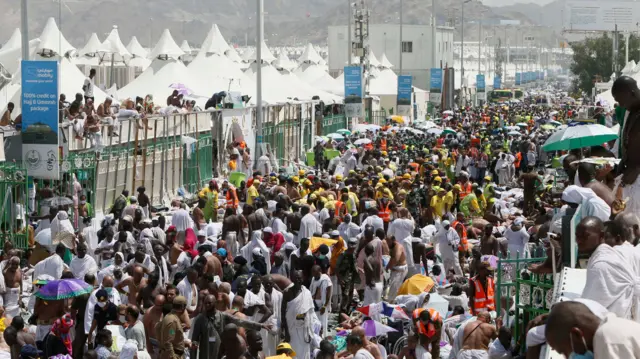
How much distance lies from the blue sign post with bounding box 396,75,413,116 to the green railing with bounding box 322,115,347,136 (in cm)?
541

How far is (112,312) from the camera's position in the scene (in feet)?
36.5

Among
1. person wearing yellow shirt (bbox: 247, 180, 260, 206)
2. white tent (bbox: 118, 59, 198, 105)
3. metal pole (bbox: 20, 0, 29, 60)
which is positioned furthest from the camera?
white tent (bbox: 118, 59, 198, 105)

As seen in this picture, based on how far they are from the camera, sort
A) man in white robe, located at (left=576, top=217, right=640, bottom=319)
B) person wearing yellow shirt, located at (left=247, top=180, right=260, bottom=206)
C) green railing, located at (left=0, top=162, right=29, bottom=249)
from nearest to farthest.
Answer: man in white robe, located at (left=576, top=217, right=640, bottom=319)
green railing, located at (left=0, top=162, right=29, bottom=249)
person wearing yellow shirt, located at (left=247, top=180, right=260, bottom=206)

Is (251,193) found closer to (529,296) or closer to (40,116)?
(40,116)

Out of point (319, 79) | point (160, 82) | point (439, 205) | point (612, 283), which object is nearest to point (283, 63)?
point (319, 79)

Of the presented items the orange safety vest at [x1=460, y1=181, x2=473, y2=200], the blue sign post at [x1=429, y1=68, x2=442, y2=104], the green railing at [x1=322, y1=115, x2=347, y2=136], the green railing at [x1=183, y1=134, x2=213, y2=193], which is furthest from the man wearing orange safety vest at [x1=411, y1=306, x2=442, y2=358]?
the blue sign post at [x1=429, y1=68, x2=442, y2=104]

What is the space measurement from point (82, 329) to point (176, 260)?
3215 mm

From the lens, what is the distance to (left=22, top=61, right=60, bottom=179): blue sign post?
17.0 metres

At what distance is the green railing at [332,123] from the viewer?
4059 cm

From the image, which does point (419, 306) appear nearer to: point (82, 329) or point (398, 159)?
point (82, 329)

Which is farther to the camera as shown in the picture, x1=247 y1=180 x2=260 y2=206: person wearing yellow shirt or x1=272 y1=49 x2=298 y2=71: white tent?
x1=272 y1=49 x2=298 y2=71: white tent

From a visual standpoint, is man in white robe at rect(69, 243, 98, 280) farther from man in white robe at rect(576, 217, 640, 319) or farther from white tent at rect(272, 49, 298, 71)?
white tent at rect(272, 49, 298, 71)

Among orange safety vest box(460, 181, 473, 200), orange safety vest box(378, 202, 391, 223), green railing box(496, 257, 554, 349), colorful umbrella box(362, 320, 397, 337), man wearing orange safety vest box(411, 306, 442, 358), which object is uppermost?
green railing box(496, 257, 554, 349)

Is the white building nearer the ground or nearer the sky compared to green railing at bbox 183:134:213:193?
nearer the sky
